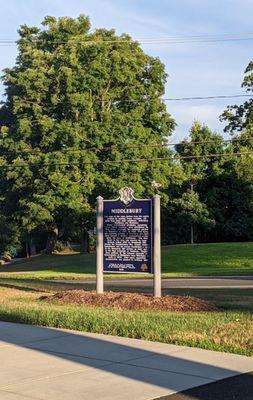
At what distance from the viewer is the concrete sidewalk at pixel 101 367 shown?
6.14 m

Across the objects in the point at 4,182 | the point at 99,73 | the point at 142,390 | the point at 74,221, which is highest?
the point at 99,73

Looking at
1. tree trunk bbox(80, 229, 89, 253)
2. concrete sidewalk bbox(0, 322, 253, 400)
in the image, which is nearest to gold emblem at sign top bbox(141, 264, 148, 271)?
concrete sidewalk bbox(0, 322, 253, 400)

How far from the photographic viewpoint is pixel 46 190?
150 feet

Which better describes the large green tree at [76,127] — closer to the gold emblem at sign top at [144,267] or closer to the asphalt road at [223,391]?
the gold emblem at sign top at [144,267]

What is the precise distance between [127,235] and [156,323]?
429 cm

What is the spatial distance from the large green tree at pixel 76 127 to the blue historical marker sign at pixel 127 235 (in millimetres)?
29608

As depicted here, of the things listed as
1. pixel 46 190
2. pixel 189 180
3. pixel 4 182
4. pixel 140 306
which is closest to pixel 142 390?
pixel 140 306

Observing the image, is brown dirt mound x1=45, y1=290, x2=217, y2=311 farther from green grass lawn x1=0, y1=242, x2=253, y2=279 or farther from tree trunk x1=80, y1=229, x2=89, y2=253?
tree trunk x1=80, y1=229, x2=89, y2=253

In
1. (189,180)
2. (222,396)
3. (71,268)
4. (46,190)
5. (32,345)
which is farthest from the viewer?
(189,180)

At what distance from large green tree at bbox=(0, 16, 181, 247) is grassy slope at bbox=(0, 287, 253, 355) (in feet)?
106

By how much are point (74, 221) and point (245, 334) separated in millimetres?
38873

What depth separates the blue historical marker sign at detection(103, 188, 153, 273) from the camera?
13.6 meters

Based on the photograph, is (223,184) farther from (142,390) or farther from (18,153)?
(142,390)

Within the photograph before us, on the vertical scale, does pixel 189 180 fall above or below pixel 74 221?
above
